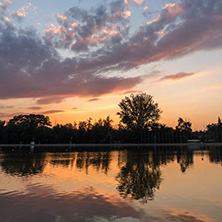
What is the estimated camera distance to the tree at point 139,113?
318 ft

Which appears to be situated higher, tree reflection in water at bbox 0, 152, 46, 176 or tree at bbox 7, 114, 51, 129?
tree at bbox 7, 114, 51, 129

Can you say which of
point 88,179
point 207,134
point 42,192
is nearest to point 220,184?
point 88,179

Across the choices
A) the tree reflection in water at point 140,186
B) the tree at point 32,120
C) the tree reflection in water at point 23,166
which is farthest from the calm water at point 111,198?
the tree at point 32,120

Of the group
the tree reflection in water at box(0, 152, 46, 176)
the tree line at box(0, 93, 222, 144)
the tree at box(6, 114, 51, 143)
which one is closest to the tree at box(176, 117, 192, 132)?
the tree line at box(0, 93, 222, 144)

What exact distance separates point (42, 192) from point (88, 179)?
4.19m

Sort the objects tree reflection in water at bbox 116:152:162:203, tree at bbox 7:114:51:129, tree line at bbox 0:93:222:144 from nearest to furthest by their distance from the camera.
Answer: tree reflection in water at bbox 116:152:162:203, tree line at bbox 0:93:222:144, tree at bbox 7:114:51:129

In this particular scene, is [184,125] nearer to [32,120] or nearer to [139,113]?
[139,113]

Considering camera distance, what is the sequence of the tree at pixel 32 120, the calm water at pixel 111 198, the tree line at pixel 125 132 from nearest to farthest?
the calm water at pixel 111 198, the tree line at pixel 125 132, the tree at pixel 32 120

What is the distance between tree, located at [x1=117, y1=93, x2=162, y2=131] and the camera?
9694 centimetres

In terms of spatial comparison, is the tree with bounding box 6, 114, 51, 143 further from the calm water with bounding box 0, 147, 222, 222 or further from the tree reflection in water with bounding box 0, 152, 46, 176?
the calm water with bounding box 0, 147, 222, 222

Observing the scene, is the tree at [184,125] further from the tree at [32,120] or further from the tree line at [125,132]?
the tree at [32,120]

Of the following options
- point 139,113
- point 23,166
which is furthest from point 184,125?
point 23,166

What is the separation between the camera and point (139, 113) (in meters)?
98.3

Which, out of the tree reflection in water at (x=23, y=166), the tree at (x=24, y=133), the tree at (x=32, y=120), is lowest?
the tree reflection in water at (x=23, y=166)
